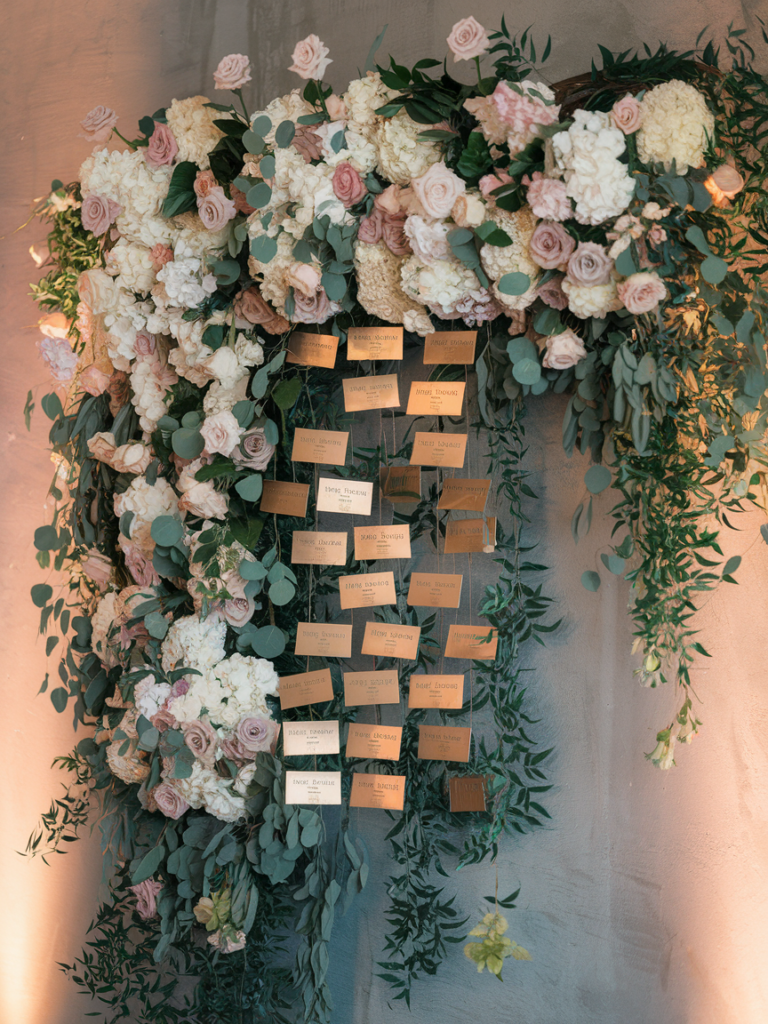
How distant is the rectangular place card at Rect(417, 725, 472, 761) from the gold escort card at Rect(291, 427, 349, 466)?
0.64 m

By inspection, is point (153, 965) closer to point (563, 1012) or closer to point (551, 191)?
point (563, 1012)

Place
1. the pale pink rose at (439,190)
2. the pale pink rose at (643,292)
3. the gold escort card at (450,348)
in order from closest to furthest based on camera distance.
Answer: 1. the pale pink rose at (643,292)
2. the pale pink rose at (439,190)
3. the gold escort card at (450,348)

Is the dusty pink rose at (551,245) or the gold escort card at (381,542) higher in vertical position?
the dusty pink rose at (551,245)

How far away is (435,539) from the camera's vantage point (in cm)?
178

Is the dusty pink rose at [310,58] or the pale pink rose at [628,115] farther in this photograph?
the dusty pink rose at [310,58]

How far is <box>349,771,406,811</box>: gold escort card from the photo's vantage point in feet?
5.60

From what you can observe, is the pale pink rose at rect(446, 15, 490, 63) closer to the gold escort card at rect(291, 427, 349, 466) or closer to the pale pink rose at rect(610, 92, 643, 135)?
the pale pink rose at rect(610, 92, 643, 135)

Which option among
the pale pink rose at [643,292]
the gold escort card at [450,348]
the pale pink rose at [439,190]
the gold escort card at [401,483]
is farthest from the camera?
the gold escort card at [401,483]

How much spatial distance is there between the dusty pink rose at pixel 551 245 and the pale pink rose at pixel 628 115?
202 mm

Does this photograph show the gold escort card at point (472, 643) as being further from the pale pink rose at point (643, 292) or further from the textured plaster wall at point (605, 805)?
the pale pink rose at point (643, 292)

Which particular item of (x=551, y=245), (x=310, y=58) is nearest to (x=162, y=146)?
(x=310, y=58)

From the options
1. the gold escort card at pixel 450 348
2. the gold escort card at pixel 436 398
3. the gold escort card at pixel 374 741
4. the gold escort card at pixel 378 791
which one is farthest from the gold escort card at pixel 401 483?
the gold escort card at pixel 378 791

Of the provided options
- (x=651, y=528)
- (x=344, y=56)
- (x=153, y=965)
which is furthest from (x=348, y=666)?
(x=344, y=56)

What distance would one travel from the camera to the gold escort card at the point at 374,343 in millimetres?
1717
